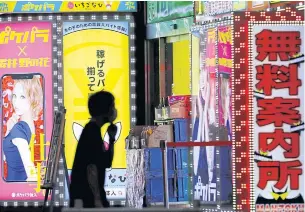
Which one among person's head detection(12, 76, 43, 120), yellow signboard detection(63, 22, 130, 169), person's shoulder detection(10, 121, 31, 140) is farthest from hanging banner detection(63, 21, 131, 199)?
person's shoulder detection(10, 121, 31, 140)

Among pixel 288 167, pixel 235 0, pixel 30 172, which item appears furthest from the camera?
pixel 30 172

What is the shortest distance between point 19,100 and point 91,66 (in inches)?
48.6

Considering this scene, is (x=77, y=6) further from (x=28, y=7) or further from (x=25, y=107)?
(x=25, y=107)

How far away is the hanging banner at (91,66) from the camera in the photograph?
63.2ft

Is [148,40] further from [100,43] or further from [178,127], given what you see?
[178,127]

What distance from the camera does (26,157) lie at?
19547mm

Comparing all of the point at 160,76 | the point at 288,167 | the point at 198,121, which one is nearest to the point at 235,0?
the point at 198,121

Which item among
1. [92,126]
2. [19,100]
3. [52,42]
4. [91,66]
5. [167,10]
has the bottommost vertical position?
[92,126]

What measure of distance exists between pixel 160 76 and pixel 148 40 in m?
0.90

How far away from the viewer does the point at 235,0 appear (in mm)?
13508

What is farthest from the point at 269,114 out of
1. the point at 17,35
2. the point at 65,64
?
the point at 17,35

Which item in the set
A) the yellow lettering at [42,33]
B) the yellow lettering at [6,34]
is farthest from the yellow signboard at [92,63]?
the yellow lettering at [6,34]

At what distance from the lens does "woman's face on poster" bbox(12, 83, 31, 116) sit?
19.5 m

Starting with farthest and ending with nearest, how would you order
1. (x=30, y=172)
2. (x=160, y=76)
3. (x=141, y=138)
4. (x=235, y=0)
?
(x=30, y=172)
(x=160, y=76)
(x=141, y=138)
(x=235, y=0)
